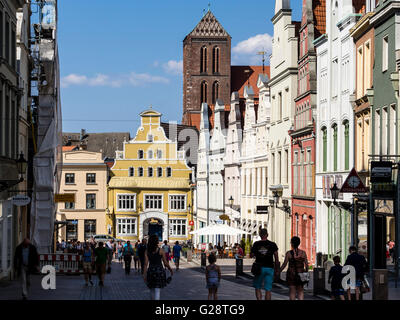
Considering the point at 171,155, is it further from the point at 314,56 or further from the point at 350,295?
the point at 350,295

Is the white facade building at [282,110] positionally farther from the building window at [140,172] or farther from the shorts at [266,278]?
the building window at [140,172]

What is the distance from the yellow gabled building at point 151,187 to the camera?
85.7 m

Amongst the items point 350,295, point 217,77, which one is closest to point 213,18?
point 217,77

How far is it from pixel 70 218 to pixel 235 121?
2694 centimetres

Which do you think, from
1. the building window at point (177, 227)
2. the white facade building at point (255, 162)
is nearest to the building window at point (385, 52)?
the white facade building at point (255, 162)

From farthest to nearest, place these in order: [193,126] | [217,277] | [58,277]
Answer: [193,126] < [58,277] < [217,277]

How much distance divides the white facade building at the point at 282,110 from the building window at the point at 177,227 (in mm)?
34904

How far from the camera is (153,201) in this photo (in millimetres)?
86875

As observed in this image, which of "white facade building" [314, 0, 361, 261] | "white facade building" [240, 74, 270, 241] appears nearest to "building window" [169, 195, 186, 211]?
"white facade building" [240, 74, 270, 241]

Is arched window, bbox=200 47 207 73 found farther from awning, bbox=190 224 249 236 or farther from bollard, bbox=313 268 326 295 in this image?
bollard, bbox=313 268 326 295

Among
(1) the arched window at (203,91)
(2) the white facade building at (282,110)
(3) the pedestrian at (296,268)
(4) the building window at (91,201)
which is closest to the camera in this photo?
(3) the pedestrian at (296,268)

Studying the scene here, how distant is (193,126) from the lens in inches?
3844

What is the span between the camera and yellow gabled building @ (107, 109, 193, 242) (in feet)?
281

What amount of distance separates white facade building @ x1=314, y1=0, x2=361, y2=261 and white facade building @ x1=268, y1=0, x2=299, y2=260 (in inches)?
241
